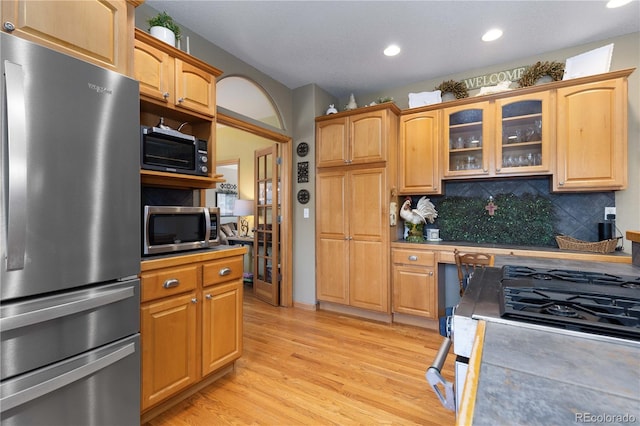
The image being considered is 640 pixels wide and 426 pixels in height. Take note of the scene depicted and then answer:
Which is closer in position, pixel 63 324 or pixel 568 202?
pixel 63 324

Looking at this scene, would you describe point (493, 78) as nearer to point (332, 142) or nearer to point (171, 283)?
point (332, 142)

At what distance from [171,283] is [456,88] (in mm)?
3285

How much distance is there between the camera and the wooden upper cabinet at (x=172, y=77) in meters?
1.79

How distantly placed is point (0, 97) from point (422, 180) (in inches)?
125

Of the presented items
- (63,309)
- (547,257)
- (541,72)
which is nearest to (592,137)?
(541,72)

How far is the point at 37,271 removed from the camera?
3.68 feet

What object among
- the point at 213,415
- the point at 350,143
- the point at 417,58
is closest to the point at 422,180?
the point at 350,143

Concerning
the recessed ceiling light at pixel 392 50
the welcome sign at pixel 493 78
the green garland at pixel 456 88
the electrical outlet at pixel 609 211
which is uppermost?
the recessed ceiling light at pixel 392 50

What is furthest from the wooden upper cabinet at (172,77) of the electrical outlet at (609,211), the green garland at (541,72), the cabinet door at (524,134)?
the electrical outlet at (609,211)

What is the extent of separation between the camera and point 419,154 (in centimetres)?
326

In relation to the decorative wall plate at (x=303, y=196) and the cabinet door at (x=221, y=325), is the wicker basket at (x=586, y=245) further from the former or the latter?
the cabinet door at (x=221, y=325)

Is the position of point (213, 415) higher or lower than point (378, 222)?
lower

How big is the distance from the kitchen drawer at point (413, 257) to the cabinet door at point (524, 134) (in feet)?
3.55

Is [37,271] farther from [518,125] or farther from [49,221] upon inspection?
[518,125]
